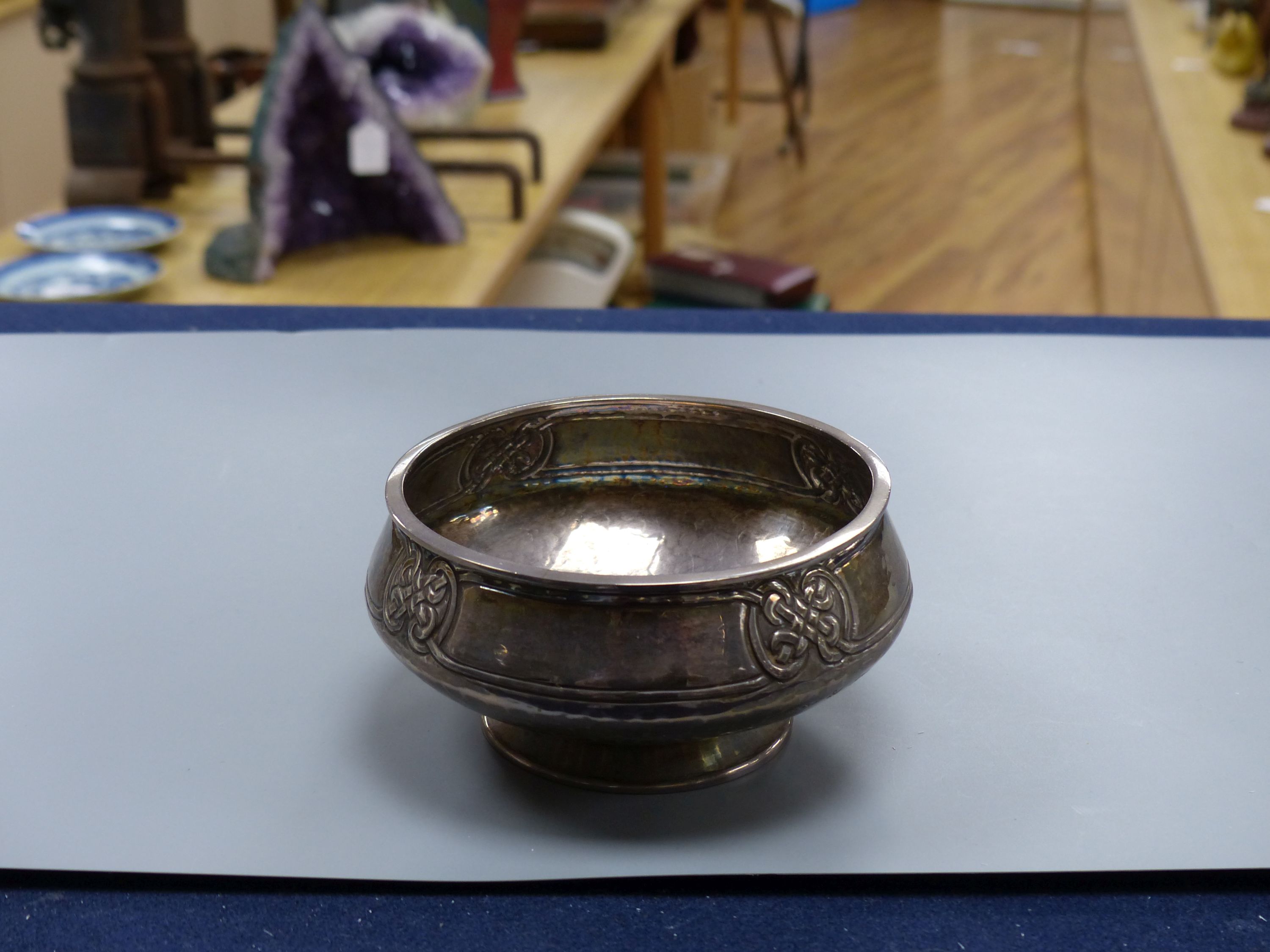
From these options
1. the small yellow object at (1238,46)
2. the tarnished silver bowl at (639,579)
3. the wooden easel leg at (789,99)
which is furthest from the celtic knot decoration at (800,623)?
the wooden easel leg at (789,99)

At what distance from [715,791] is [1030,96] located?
4.80 meters

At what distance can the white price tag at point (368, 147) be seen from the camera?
1387mm

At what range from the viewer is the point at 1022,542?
1.97 feet

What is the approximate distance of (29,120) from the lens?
2.90 m

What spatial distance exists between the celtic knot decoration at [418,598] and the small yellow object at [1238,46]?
242 cm

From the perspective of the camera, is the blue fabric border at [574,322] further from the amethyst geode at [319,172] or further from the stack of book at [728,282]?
the stack of book at [728,282]

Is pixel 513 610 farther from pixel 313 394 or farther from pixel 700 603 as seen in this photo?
pixel 313 394

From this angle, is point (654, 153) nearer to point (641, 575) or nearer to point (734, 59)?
point (734, 59)

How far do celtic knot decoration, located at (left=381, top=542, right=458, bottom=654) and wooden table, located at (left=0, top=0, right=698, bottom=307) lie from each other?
71 cm

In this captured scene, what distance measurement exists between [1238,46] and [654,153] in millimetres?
1079

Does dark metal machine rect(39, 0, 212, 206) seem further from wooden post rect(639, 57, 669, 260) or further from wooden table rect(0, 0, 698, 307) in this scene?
wooden post rect(639, 57, 669, 260)

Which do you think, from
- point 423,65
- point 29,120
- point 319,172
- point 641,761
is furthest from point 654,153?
point 641,761

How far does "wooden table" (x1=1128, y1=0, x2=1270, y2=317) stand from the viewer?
54.5 inches

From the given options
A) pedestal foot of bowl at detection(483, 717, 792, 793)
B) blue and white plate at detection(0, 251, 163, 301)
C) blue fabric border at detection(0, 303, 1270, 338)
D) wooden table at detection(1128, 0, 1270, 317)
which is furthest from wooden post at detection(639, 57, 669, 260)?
pedestal foot of bowl at detection(483, 717, 792, 793)
